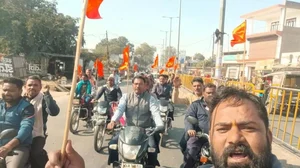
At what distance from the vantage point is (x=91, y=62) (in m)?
33.5

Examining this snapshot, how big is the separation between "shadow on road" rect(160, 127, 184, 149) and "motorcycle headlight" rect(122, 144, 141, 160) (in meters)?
2.94

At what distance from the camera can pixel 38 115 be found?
3.14m

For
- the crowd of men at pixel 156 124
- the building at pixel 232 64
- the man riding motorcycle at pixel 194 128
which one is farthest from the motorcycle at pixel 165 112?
the building at pixel 232 64

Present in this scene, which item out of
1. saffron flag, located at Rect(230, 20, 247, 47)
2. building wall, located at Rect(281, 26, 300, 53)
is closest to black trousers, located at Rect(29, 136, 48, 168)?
saffron flag, located at Rect(230, 20, 247, 47)

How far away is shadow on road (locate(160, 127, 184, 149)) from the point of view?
5768 millimetres

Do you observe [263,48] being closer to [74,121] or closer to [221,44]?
[221,44]

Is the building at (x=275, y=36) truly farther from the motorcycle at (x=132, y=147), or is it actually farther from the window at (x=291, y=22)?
the motorcycle at (x=132, y=147)

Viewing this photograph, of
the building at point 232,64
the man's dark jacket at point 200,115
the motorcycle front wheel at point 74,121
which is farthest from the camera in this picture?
the building at point 232,64

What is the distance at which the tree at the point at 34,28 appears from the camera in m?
20.9

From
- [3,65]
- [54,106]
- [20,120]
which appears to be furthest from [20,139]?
[3,65]

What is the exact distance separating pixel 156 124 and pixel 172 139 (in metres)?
2.82

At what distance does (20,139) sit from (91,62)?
104ft

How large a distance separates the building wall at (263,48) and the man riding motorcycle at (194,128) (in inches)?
1036

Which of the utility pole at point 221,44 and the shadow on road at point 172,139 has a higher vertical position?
the utility pole at point 221,44
